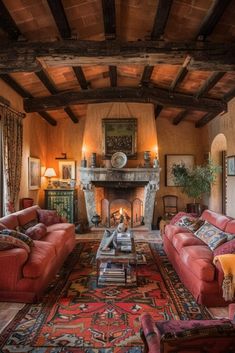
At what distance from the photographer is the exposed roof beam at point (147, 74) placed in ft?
18.5

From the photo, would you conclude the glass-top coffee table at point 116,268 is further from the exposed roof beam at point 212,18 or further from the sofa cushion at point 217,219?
the exposed roof beam at point 212,18

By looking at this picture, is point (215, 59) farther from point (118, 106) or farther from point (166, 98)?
point (118, 106)

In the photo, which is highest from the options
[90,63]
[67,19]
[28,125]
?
[67,19]

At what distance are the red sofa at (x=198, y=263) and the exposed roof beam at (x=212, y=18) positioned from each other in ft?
8.88

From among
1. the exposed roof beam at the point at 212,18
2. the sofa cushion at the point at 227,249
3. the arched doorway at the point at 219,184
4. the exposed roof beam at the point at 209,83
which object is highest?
the exposed roof beam at the point at 212,18

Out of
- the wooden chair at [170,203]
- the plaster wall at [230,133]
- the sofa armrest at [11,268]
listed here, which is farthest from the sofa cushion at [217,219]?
the wooden chair at [170,203]

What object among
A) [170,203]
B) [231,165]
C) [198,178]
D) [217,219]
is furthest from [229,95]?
[170,203]

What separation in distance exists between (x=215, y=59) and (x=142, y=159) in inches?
156

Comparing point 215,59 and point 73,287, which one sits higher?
point 215,59

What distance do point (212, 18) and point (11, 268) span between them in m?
3.93

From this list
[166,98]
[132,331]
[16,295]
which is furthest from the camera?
[166,98]

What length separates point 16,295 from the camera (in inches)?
130

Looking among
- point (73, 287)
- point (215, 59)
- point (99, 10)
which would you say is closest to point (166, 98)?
point (215, 59)

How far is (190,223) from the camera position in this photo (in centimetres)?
500
